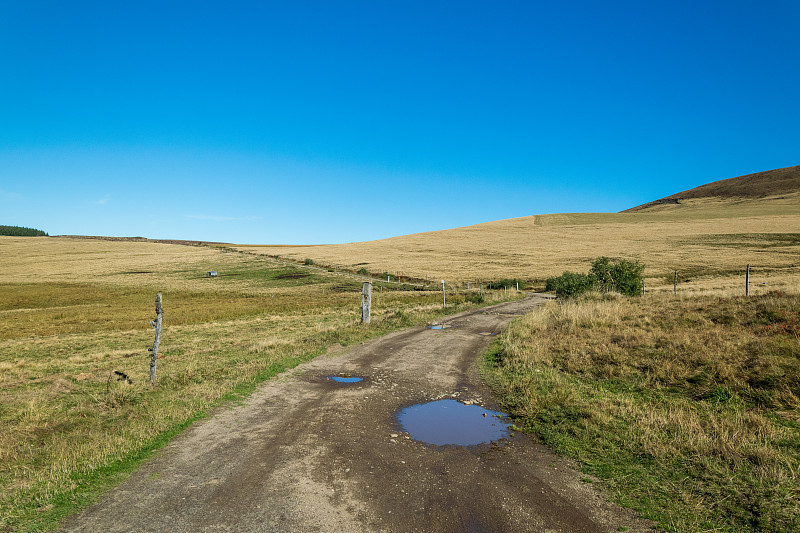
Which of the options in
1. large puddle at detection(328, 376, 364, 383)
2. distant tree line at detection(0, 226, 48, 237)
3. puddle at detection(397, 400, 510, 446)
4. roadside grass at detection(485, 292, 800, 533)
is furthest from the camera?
distant tree line at detection(0, 226, 48, 237)

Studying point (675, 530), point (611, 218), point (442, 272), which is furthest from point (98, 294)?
point (611, 218)

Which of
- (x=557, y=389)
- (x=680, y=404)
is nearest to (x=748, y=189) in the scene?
(x=680, y=404)

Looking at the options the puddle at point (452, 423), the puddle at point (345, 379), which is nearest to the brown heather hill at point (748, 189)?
the puddle at point (452, 423)

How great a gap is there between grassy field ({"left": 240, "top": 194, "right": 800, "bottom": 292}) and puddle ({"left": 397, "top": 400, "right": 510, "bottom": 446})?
116 ft

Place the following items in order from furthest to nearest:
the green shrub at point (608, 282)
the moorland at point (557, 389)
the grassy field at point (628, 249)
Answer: the grassy field at point (628, 249)
the green shrub at point (608, 282)
the moorland at point (557, 389)

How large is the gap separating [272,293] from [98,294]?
22.7 metres

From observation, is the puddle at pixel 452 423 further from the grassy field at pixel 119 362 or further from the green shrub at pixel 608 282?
the green shrub at pixel 608 282

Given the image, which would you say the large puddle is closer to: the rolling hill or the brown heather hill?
the rolling hill

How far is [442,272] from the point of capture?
65.9 m

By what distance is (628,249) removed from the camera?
2940 inches

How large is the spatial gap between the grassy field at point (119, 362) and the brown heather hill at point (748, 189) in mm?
132476

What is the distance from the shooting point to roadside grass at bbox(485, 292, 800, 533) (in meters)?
5.81

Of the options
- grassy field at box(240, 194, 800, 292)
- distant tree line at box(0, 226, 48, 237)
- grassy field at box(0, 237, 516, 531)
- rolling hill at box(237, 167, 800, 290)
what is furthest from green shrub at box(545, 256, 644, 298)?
distant tree line at box(0, 226, 48, 237)

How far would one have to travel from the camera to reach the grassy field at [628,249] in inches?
2092
